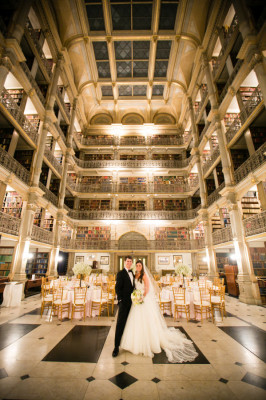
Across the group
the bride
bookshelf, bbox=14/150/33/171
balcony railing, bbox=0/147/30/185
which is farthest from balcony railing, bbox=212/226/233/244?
bookshelf, bbox=14/150/33/171

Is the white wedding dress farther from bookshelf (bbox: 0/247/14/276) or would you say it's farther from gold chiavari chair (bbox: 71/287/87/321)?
bookshelf (bbox: 0/247/14/276)

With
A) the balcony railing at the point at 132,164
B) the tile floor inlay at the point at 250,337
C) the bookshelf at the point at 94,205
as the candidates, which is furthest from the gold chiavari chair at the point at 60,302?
the balcony railing at the point at 132,164

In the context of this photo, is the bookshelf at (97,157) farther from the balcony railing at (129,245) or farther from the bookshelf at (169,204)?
the balcony railing at (129,245)

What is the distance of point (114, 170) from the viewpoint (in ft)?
55.6

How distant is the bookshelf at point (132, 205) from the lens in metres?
16.5

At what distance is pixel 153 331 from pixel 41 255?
1157cm

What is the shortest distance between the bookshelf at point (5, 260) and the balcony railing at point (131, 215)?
18.6 ft

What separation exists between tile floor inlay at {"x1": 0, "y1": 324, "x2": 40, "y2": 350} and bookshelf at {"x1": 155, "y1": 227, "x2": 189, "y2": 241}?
11.7 m

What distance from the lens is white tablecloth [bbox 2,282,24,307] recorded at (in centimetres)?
663

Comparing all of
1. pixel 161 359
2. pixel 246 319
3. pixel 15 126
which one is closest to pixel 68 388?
pixel 161 359

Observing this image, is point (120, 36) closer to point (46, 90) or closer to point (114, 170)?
point (46, 90)

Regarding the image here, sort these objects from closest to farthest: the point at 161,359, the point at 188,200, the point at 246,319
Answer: the point at 161,359 < the point at 246,319 < the point at 188,200

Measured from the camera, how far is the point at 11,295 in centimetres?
668

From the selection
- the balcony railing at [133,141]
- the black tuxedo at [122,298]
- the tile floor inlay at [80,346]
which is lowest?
the tile floor inlay at [80,346]
